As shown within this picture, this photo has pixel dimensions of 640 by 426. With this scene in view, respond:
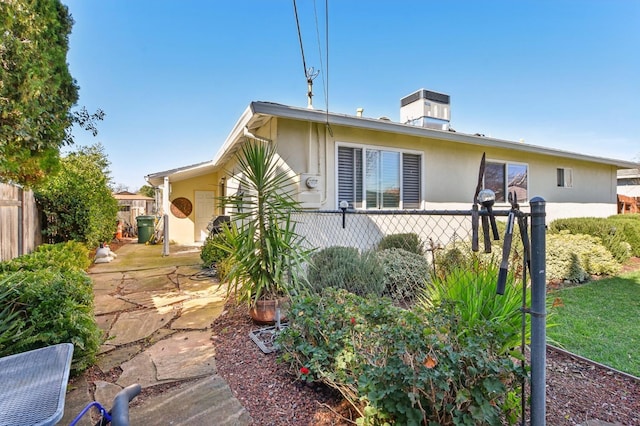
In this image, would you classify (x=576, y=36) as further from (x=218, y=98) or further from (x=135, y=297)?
(x=135, y=297)

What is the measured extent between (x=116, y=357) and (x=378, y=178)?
16.9 ft

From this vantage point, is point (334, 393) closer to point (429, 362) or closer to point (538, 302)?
point (429, 362)

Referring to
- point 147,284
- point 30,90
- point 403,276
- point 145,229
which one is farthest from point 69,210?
point 403,276

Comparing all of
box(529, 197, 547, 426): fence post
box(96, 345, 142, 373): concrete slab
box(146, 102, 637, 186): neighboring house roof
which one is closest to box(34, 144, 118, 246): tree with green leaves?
box(146, 102, 637, 186): neighboring house roof

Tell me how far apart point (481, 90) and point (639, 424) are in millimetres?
11182

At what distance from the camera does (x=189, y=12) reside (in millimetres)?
6629

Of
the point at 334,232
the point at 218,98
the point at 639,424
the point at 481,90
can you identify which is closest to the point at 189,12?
the point at 218,98

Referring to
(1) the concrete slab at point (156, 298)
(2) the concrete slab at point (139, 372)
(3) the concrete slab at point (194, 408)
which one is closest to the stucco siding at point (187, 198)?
(1) the concrete slab at point (156, 298)

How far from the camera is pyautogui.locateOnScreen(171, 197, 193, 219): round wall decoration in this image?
38.3 feet

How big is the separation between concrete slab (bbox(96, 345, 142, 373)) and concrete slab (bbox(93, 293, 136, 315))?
4.48ft

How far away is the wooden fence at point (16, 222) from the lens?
4.87 m

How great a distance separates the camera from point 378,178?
6418 millimetres

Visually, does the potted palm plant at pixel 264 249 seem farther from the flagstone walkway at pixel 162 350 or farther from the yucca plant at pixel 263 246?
the flagstone walkway at pixel 162 350

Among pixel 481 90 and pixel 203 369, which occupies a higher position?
pixel 481 90
